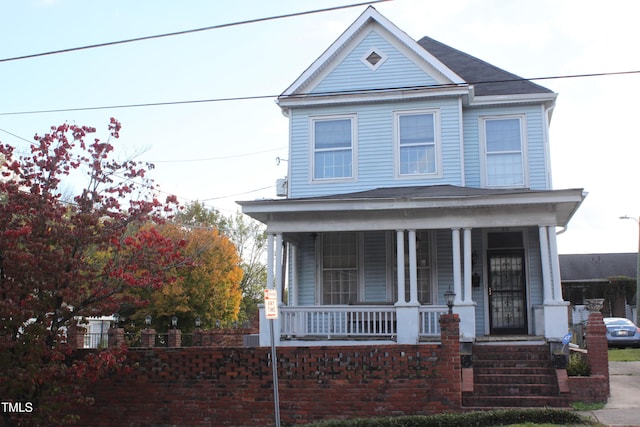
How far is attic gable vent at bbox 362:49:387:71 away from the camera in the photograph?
16984mm

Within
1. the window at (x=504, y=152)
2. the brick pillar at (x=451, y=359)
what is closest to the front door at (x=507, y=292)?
the window at (x=504, y=152)

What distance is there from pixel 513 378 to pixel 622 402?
1896 mm

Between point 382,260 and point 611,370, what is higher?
point 382,260

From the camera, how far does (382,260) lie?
16.4 meters

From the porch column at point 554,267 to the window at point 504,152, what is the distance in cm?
272

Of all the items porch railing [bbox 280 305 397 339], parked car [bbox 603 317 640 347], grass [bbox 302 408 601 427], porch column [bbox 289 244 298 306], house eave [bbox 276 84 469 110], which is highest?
house eave [bbox 276 84 469 110]

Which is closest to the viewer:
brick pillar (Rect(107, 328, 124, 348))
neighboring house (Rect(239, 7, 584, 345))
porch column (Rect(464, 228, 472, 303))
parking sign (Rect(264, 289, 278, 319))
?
parking sign (Rect(264, 289, 278, 319))

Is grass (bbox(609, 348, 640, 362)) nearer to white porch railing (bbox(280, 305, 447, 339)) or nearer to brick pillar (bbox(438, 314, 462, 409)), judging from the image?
white porch railing (bbox(280, 305, 447, 339))

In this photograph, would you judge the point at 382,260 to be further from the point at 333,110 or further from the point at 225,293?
the point at 225,293

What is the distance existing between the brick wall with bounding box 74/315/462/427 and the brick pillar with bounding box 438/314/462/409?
0.02 meters

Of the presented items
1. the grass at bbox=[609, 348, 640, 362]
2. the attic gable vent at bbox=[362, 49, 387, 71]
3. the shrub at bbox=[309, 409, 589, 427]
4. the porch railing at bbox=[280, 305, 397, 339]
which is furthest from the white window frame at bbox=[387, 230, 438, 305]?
the grass at bbox=[609, 348, 640, 362]

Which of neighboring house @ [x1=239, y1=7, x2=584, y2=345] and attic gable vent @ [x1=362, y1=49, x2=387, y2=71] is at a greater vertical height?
attic gable vent @ [x1=362, y1=49, x2=387, y2=71]

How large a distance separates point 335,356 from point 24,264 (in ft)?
17.6

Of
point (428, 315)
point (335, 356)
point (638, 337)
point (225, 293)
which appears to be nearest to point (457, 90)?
point (428, 315)
